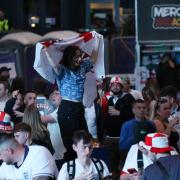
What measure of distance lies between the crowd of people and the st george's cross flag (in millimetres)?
112

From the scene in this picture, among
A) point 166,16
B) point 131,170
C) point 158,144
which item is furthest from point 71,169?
point 166,16

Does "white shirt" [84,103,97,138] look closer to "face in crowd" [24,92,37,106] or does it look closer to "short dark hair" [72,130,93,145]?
"face in crowd" [24,92,37,106]

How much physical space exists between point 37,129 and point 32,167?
1362mm

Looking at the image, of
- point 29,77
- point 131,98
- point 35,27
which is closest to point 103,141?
point 131,98

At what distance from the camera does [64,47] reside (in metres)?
9.36

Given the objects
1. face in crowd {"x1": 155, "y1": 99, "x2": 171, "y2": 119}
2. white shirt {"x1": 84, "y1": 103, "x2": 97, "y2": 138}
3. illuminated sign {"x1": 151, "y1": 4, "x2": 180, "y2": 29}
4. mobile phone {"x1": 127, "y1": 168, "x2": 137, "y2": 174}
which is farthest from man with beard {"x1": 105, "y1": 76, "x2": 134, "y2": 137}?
illuminated sign {"x1": 151, "y1": 4, "x2": 180, "y2": 29}

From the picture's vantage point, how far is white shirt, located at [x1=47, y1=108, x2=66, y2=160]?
9.29m

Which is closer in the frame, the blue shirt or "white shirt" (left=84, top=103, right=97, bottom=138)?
the blue shirt

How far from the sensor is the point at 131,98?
1098 cm

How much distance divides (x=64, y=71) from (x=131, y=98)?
1961 millimetres

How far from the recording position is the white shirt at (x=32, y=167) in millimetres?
7621

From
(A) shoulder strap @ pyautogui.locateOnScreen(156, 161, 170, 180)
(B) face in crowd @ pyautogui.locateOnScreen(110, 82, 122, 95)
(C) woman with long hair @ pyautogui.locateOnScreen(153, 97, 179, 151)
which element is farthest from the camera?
(B) face in crowd @ pyautogui.locateOnScreen(110, 82, 122, 95)

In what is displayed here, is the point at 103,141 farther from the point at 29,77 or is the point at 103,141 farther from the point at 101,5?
the point at 101,5

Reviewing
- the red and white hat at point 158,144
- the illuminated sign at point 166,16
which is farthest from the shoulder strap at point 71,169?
the illuminated sign at point 166,16
